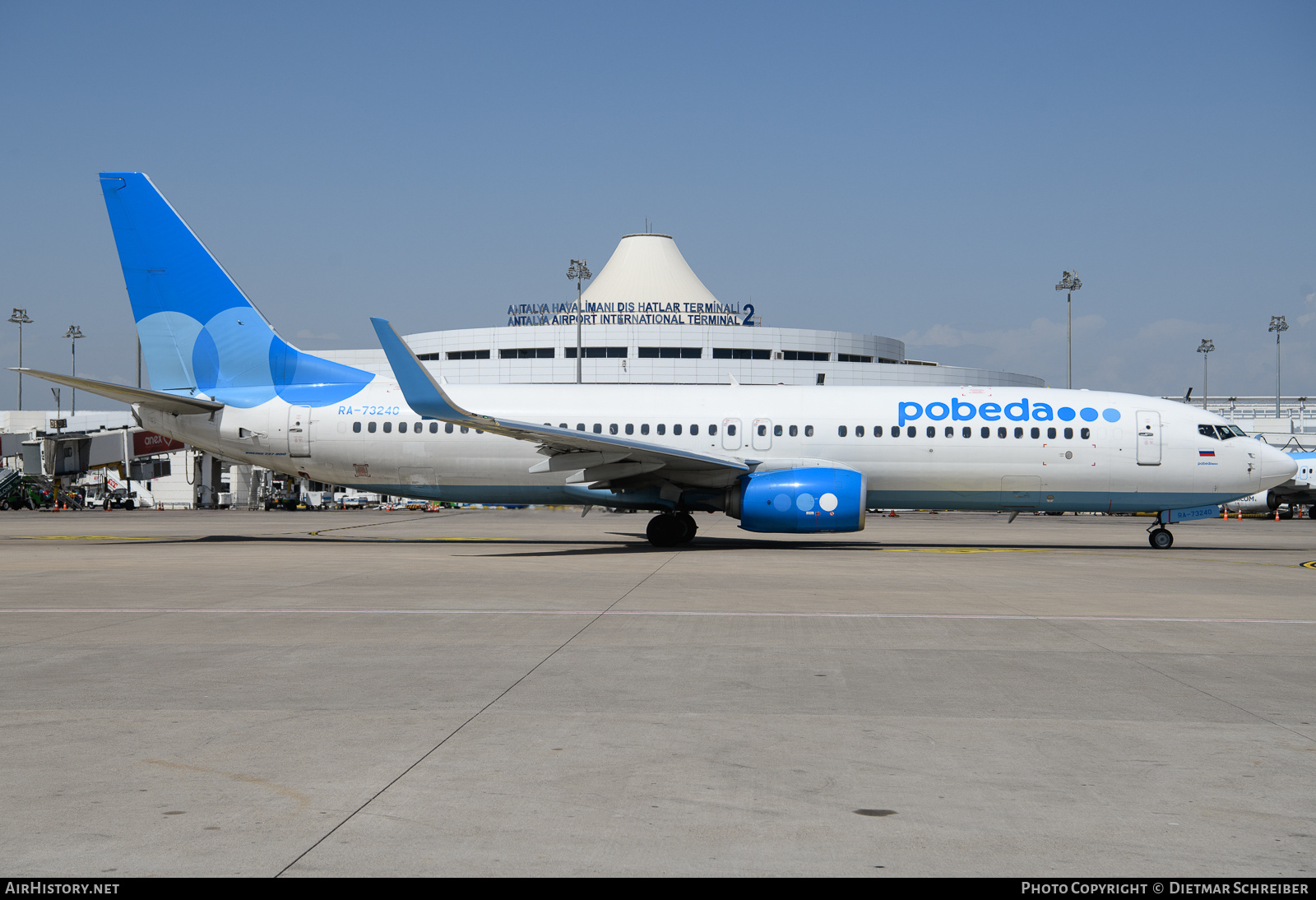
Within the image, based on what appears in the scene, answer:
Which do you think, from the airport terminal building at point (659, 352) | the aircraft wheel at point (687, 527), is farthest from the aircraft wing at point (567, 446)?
the airport terminal building at point (659, 352)

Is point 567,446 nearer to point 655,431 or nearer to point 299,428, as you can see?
point 655,431

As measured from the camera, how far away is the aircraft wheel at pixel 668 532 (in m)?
24.3

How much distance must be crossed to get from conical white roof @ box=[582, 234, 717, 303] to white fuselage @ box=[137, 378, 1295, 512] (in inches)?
2964

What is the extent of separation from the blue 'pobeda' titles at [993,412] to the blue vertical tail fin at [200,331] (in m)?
14.3

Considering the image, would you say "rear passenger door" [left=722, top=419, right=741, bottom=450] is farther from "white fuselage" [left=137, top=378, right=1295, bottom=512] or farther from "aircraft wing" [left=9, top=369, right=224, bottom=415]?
"aircraft wing" [left=9, top=369, right=224, bottom=415]

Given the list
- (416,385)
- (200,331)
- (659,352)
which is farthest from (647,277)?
(416,385)

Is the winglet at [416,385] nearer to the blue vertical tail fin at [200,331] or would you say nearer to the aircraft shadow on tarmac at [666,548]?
the aircraft shadow on tarmac at [666,548]

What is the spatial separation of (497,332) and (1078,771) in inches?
3385

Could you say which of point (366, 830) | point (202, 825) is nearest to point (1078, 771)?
point (366, 830)

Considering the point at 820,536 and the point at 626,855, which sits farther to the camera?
the point at 820,536

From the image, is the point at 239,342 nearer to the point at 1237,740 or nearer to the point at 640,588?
the point at 640,588

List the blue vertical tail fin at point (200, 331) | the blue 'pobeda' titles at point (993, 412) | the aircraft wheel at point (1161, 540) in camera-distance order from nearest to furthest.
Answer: the blue 'pobeda' titles at point (993, 412) < the blue vertical tail fin at point (200, 331) < the aircraft wheel at point (1161, 540)

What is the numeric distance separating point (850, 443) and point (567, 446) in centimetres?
703
